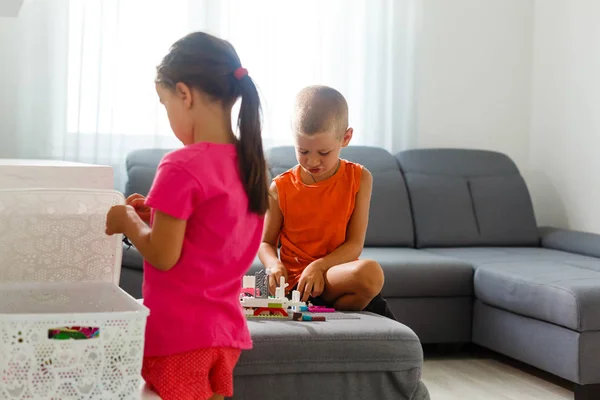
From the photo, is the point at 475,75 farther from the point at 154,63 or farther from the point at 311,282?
the point at 311,282

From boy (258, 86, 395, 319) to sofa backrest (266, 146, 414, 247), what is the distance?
1320 mm

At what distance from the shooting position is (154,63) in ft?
13.1

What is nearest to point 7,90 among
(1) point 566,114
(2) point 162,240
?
(2) point 162,240

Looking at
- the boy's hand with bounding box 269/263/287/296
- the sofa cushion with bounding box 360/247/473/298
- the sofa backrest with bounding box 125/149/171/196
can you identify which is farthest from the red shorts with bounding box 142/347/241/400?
the sofa backrest with bounding box 125/149/171/196

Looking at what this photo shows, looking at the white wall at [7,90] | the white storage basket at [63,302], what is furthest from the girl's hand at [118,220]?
the white wall at [7,90]

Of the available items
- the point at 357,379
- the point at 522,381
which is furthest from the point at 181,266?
the point at 522,381

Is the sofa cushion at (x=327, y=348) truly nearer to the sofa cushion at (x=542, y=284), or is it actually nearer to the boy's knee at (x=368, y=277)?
the boy's knee at (x=368, y=277)

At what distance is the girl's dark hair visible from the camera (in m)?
1.53

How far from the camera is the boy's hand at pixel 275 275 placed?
7.74 feet

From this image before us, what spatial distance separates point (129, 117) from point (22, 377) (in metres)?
2.77

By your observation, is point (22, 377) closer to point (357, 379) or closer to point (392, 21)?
point (357, 379)

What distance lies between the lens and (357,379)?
2.11 meters

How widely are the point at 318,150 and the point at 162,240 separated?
974mm

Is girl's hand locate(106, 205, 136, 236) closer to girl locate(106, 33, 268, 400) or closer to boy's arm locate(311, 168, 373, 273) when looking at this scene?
girl locate(106, 33, 268, 400)
